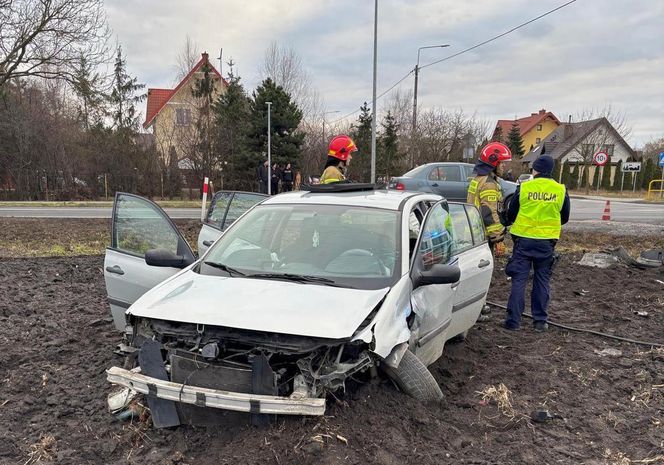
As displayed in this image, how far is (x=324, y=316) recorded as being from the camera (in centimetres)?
275

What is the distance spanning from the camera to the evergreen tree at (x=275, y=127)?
91.4 feet

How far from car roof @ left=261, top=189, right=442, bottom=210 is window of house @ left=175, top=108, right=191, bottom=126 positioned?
30.5 metres

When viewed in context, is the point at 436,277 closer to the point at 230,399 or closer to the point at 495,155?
the point at 230,399

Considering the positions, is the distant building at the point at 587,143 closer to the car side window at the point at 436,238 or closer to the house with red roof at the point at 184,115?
the house with red roof at the point at 184,115

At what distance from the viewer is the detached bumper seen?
8.29ft

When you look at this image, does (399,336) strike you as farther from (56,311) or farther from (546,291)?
(56,311)

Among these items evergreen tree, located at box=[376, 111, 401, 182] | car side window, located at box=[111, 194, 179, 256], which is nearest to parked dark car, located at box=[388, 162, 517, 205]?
car side window, located at box=[111, 194, 179, 256]

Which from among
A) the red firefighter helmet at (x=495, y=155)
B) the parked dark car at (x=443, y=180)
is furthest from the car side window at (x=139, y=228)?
the parked dark car at (x=443, y=180)

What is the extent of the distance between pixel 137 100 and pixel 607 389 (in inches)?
1583

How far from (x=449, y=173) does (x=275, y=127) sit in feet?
50.7

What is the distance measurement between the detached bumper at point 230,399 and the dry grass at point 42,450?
2.17 feet

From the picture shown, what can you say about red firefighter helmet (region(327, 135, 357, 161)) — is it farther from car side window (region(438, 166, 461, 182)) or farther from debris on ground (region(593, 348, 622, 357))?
car side window (region(438, 166, 461, 182))

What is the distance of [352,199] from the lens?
4152mm

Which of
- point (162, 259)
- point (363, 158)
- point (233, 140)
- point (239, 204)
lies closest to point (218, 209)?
point (239, 204)
